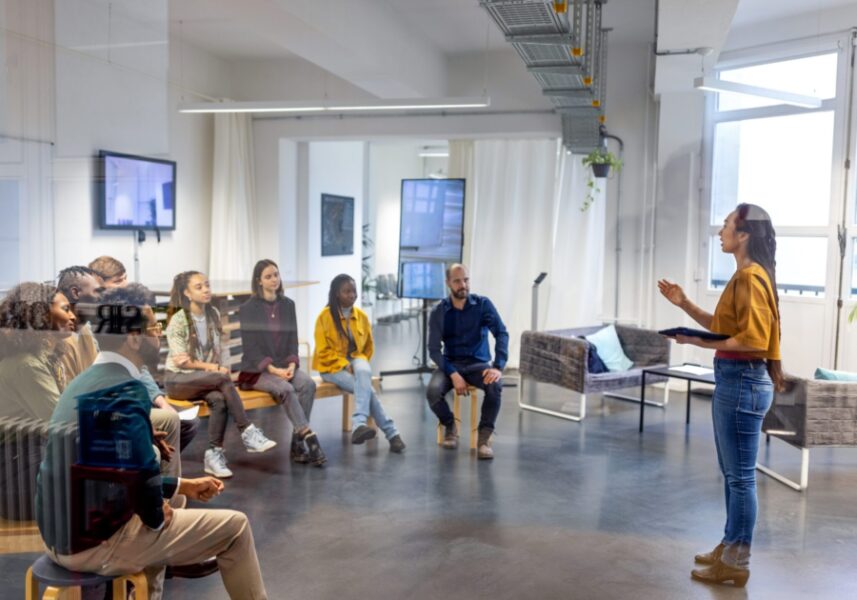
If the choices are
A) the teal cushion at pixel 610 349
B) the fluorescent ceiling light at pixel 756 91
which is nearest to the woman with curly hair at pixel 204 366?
the teal cushion at pixel 610 349

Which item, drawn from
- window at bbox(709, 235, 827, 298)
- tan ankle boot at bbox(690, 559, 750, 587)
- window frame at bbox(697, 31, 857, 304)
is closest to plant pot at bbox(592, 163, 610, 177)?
window frame at bbox(697, 31, 857, 304)

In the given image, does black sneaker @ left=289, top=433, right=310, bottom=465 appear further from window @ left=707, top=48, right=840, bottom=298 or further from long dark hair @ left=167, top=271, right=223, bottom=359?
window @ left=707, top=48, right=840, bottom=298

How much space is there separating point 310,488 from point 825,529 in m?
2.33

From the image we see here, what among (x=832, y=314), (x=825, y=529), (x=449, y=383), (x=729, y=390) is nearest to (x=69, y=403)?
(x=729, y=390)

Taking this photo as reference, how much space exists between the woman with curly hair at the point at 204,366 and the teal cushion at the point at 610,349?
95.8 inches

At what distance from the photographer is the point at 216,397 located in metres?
3.96

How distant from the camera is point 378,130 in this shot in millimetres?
6816

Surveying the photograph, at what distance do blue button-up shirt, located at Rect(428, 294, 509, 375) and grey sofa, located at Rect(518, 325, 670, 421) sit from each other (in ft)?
2.55

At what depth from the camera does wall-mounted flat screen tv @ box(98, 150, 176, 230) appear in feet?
10.2

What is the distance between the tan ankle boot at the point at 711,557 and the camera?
2965 mm

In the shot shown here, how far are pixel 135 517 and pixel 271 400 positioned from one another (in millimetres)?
2071

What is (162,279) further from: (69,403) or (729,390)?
(729,390)

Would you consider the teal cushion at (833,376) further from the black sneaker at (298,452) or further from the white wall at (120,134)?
the white wall at (120,134)

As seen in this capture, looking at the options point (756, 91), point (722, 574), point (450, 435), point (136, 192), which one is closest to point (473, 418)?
point (450, 435)
